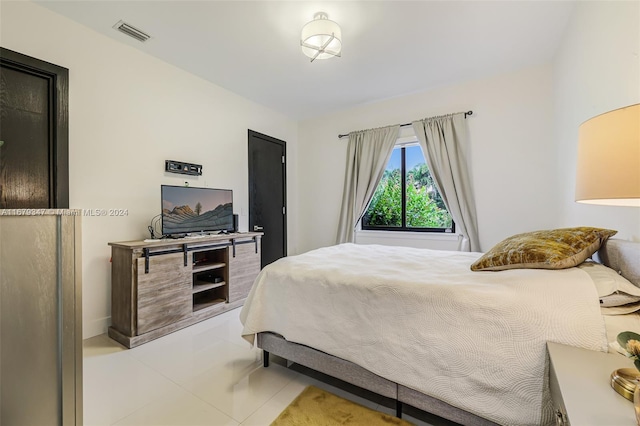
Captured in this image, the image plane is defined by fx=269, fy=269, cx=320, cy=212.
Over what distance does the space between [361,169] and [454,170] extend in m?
1.27

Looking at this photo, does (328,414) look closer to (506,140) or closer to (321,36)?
(321,36)

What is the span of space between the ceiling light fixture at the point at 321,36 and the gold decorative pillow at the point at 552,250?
1.99m

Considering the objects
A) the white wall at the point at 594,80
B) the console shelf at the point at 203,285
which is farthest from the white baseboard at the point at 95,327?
the white wall at the point at 594,80

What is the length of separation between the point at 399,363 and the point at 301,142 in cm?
412

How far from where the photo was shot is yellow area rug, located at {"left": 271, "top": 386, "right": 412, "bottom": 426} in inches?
55.6

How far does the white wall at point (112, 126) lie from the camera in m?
2.24

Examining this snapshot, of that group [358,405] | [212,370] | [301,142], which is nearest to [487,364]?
[358,405]

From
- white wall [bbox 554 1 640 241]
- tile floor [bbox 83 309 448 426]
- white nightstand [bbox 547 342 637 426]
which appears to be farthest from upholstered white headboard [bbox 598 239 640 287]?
tile floor [bbox 83 309 448 426]

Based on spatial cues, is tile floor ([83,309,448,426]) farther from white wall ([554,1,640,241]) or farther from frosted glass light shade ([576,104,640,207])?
white wall ([554,1,640,241])

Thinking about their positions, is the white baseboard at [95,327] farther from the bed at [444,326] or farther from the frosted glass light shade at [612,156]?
the frosted glass light shade at [612,156]

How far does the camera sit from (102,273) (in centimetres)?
252

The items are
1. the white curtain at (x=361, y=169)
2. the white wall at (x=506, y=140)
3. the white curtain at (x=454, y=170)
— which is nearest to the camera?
the white wall at (x=506, y=140)

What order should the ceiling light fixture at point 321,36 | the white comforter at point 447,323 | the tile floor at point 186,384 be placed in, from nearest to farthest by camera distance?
the white comforter at point 447,323 < the tile floor at point 186,384 < the ceiling light fixture at point 321,36

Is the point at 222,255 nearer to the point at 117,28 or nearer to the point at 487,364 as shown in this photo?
→ the point at 117,28
